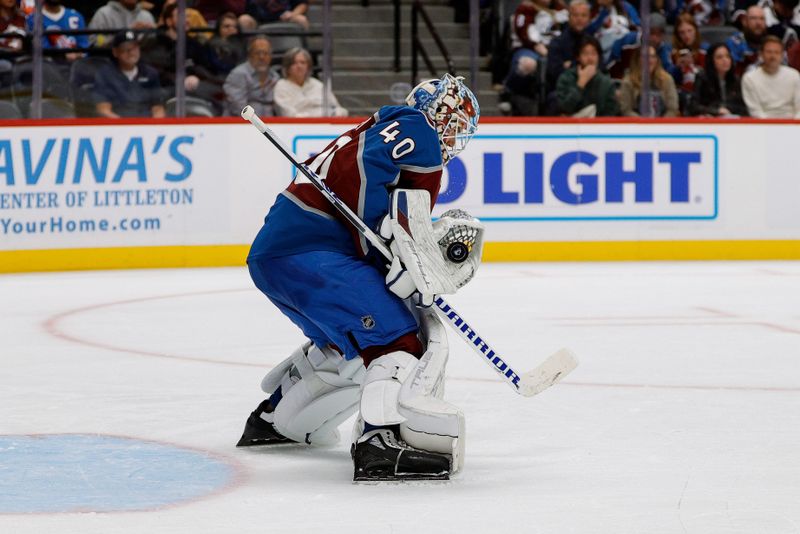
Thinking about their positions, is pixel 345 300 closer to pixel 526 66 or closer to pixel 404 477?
pixel 404 477

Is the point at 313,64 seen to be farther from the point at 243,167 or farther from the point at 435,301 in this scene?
the point at 435,301

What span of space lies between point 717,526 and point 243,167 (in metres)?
6.28

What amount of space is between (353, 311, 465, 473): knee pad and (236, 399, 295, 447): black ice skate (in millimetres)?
450

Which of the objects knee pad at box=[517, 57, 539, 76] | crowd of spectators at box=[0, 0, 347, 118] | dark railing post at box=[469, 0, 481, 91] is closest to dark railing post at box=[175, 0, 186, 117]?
crowd of spectators at box=[0, 0, 347, 118]

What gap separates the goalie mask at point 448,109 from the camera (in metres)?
3.05

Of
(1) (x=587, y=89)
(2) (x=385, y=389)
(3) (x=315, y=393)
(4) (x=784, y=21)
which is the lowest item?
(3) (x=315, y=393)

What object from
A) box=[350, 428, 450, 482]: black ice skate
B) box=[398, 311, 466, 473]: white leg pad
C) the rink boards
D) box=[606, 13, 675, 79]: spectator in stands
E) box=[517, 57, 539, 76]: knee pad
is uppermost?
box=[606, 13, 675, 79]: spectator in stands

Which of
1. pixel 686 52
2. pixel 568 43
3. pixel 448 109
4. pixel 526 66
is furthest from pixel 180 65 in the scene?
pixel 448 109

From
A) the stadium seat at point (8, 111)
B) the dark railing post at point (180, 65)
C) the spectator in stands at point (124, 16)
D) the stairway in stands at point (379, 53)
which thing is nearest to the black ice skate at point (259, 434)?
the stadium seat at point (8, 111)

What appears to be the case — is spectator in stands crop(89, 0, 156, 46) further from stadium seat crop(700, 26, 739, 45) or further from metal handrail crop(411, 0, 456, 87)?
stadium seat crop(700, 26, 739, 45)

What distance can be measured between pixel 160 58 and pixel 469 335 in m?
5.73

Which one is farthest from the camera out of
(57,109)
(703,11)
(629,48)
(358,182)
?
(703,11)

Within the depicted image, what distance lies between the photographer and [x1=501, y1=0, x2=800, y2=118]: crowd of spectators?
29.4ft

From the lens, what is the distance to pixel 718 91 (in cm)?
919
